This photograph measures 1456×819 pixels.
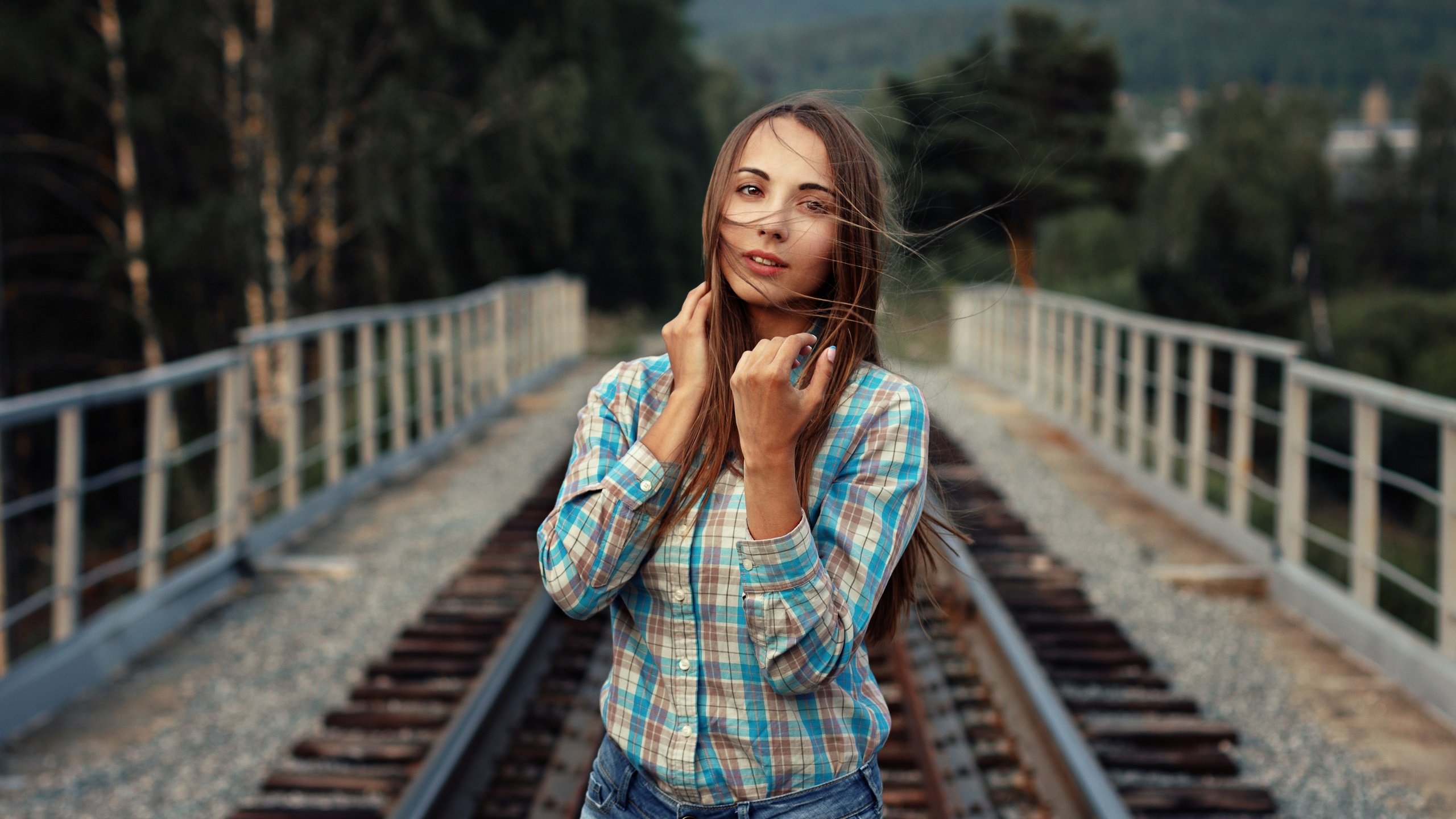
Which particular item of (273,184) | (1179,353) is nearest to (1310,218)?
(1179,353)

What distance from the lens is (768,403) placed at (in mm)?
1414

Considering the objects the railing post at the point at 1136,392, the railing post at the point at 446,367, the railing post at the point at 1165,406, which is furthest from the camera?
the railing post at the point at 446,367

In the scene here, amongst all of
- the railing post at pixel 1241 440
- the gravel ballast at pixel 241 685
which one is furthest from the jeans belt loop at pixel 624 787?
the railing post at pixel 1241 440

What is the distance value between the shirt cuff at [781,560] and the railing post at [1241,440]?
6014mm

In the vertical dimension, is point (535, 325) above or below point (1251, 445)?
above

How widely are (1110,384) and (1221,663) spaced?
4.83 m

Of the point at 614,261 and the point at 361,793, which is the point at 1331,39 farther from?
the point at 361,793

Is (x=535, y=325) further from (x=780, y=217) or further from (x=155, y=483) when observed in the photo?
(x=780, y=217)

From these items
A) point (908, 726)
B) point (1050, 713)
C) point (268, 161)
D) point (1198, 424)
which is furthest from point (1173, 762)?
point (268, 161)

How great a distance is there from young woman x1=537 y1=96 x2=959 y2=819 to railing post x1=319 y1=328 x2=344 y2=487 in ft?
23.0

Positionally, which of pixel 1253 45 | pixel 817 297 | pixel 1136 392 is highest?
pixel 1253 45

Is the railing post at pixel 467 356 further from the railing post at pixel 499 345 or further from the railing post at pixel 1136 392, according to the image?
the railing post at pixel 1136 392

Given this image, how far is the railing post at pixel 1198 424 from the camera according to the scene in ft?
24.5

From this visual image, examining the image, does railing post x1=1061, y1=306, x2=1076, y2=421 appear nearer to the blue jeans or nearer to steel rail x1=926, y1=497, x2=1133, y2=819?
steel rail x1=926, y1=497, x2=1133, y2=819
